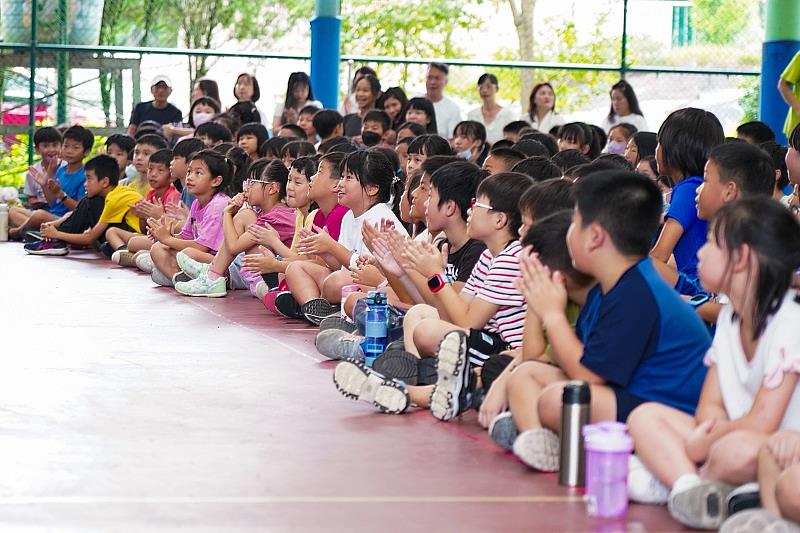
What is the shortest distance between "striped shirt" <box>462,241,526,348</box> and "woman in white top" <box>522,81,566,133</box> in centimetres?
583

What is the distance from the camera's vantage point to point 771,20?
1076cm

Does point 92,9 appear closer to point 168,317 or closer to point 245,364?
point 168,317

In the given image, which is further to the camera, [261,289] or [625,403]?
[261,289]

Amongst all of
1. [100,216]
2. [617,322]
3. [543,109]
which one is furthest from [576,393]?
[543,109]

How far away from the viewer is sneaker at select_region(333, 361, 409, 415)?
4172 millimetres

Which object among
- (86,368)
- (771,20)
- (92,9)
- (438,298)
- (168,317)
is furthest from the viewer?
(92,9)

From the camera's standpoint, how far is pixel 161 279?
307 inches

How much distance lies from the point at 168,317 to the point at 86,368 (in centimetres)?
148

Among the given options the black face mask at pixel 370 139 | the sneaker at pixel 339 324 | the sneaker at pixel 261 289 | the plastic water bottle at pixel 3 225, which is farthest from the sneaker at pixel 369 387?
the plastic water bottle at pixel 3 225

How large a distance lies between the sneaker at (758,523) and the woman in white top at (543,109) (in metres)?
7.55

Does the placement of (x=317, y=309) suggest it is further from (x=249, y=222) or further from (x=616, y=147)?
(x=616, y=147)

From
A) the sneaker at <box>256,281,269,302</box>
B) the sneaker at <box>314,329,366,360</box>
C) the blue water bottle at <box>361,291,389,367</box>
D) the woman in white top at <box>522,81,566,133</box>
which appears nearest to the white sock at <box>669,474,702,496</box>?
the blue water bottle at <box>361,291,389,367</box>

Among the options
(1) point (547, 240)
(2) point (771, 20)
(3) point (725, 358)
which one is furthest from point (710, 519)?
(2) point (771, 20)

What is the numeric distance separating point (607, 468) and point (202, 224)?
504cm
